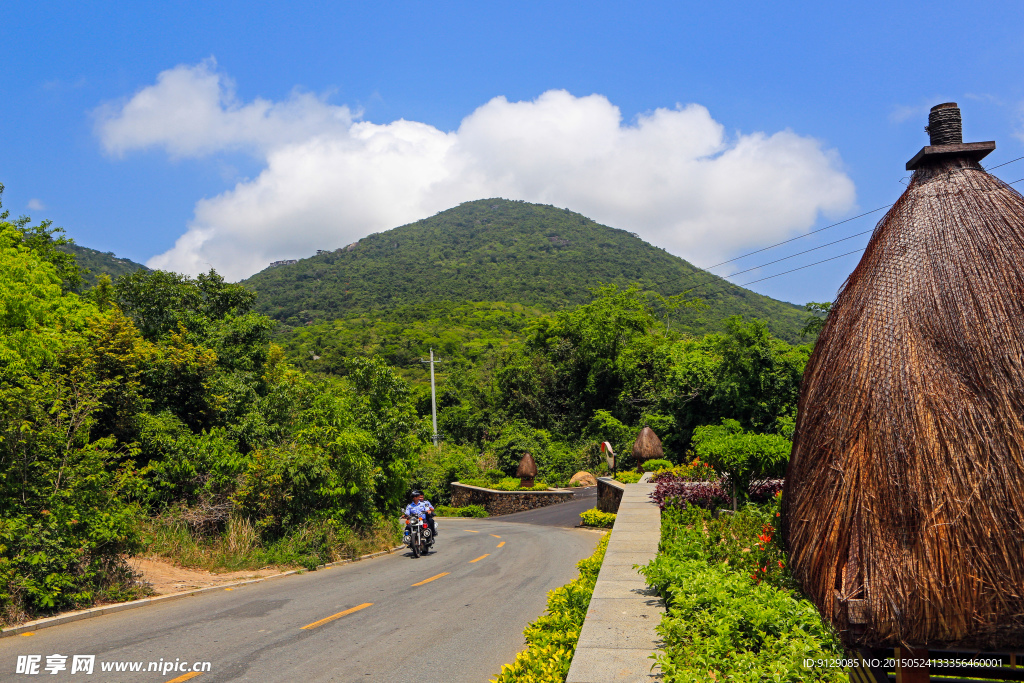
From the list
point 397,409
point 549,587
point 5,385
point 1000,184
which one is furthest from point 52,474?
point 1000,184

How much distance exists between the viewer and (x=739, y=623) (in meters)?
5.11

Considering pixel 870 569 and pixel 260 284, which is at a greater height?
pixel 260 284

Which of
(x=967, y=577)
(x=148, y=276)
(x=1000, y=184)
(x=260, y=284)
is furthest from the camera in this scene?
(x=260, y=284)

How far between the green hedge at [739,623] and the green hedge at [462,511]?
26.1 meters

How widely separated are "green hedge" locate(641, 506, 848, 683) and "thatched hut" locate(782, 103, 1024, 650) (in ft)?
1.18

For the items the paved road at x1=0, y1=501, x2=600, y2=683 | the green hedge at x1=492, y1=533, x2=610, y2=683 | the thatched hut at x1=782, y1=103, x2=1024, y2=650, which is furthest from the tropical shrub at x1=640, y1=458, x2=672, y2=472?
the thatched hut at x1=782, y1=103, x2=1024, y2=650

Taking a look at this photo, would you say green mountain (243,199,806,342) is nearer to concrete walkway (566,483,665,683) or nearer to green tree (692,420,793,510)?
green tree (692,420,793,510)

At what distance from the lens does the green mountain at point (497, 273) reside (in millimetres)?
91375

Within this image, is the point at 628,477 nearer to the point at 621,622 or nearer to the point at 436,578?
the point at 436,578

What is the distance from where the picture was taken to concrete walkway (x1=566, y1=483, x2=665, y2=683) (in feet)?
15.2

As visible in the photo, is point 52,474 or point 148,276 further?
point 148,276

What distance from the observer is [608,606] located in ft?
21.5

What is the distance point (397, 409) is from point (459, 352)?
5097 centimetres

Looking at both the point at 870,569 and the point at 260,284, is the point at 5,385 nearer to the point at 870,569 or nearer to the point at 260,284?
the point at 870,569
